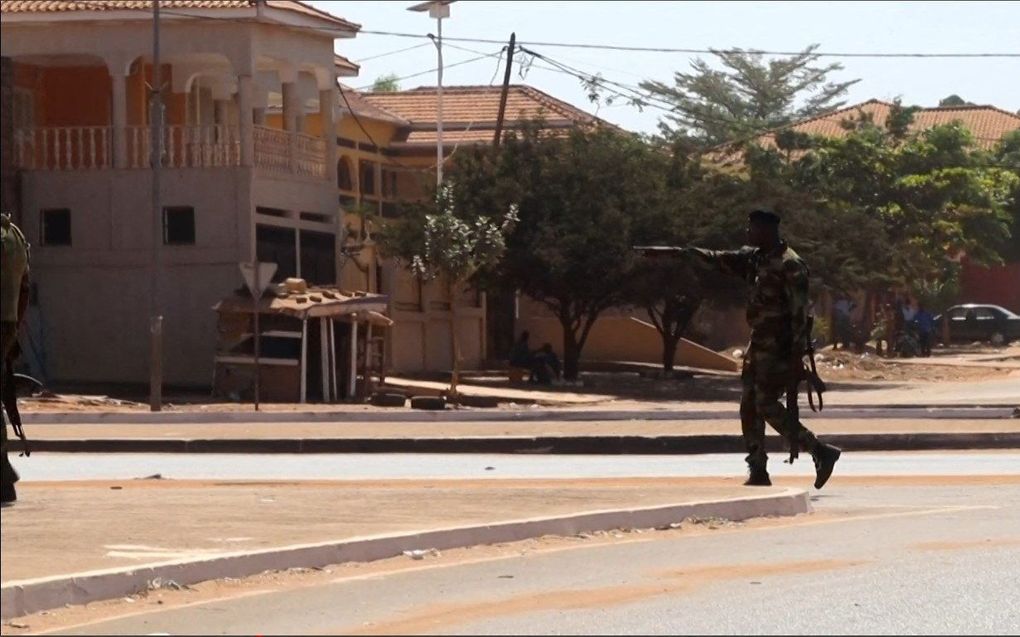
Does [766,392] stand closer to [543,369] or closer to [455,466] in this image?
[455,466]

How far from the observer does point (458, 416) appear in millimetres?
27953

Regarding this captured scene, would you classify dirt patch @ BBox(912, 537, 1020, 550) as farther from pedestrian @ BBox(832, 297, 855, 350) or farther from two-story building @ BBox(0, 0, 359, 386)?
pedestrian @ BBox(832, 297, 855, 350)

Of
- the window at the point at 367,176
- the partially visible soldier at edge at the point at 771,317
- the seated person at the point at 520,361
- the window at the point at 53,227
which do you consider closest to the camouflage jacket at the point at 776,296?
the partially visible soldier at edge at the point at 771,317

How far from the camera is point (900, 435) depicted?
21.7m

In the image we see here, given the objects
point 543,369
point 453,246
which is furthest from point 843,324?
point 453,246

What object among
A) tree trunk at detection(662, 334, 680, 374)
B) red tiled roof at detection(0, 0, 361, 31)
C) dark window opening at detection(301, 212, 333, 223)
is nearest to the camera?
red tiled roof at detection(0, 0, 361, 31)

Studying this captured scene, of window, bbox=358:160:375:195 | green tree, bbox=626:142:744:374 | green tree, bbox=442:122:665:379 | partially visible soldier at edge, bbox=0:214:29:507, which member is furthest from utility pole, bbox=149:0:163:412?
partially visible soldier at edge, bbox=0:214:29:507

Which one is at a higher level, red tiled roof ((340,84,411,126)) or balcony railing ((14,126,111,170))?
red tiled roof ((340,84,411,126))

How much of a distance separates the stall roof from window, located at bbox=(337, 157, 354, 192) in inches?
588

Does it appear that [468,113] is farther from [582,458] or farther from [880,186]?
[582,458]

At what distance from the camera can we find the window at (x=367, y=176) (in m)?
53.2

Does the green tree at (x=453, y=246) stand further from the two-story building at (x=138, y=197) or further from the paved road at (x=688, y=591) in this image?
the paved road at (x=688, y=591)

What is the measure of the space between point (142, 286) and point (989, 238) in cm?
3875

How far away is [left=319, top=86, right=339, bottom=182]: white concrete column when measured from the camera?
4150 centimetres
